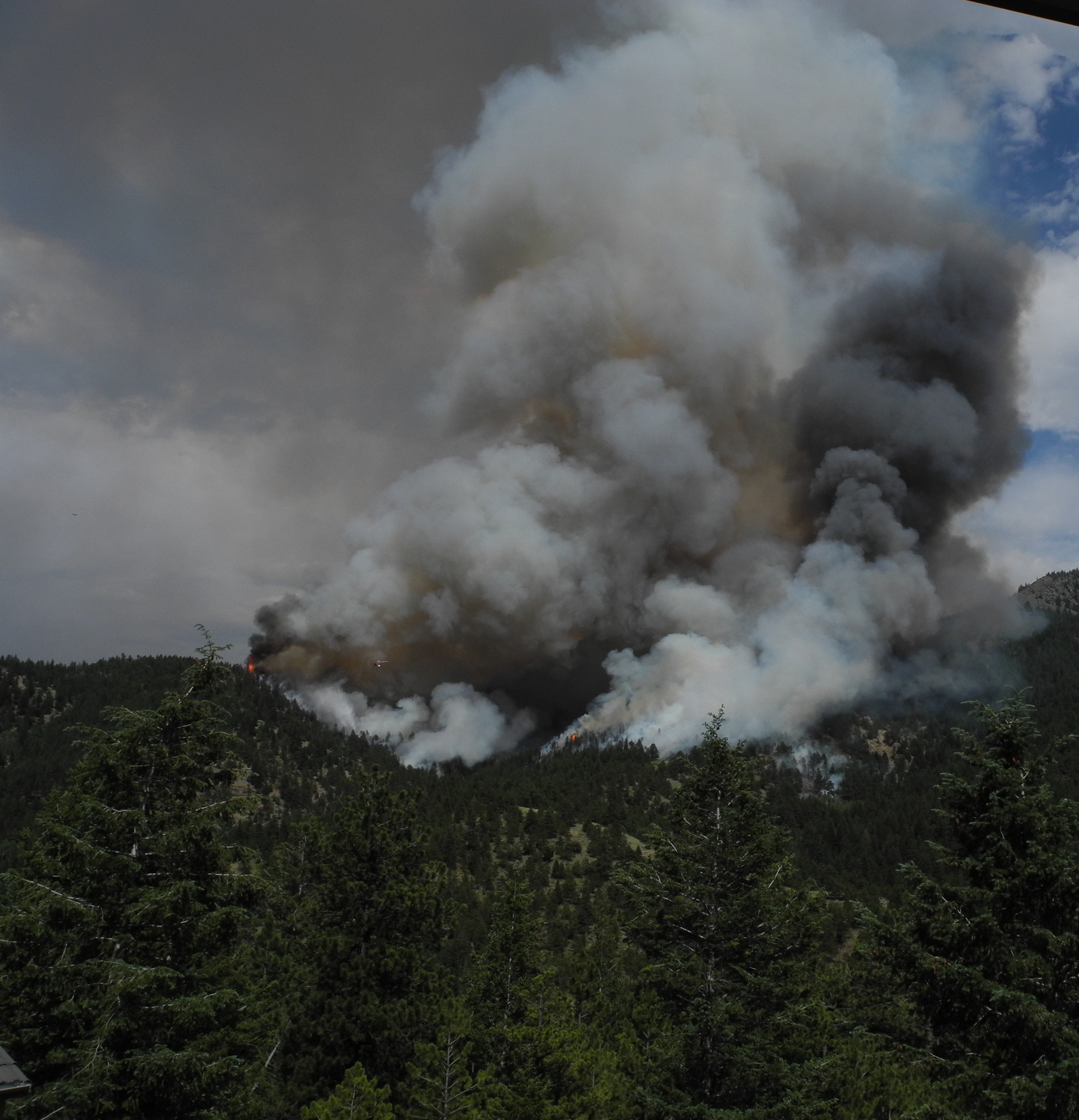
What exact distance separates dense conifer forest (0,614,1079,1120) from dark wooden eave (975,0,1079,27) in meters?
11.3

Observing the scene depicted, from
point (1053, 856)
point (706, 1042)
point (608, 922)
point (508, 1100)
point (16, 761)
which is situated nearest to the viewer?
point (1053, 856)

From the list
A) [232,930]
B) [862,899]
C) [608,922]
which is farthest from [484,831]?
Result: [232,930]

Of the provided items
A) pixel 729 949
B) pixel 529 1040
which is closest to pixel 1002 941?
pixel 729 949

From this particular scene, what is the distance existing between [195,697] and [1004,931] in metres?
15.7

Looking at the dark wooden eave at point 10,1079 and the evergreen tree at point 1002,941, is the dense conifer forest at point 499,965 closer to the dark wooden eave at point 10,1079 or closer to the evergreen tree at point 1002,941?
the evergreen tree at point 1002,941

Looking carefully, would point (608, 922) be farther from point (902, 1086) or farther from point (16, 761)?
point (16, 761)

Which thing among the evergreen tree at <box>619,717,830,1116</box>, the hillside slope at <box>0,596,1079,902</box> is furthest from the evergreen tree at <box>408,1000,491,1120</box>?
the hillside slope at <box>0,596,1079,902</box>

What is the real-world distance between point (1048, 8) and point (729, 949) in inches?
861

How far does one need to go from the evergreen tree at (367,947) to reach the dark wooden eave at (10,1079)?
1332 cm

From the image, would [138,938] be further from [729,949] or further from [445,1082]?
[729,949]

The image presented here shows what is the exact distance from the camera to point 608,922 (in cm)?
4578

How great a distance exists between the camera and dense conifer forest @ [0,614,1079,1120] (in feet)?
42.8

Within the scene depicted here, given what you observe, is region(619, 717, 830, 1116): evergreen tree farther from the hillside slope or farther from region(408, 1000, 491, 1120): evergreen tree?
the hillside slope

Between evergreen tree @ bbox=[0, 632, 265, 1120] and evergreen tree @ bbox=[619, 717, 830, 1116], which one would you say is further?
evergreen tree @ bbox=[619, 717, 830, 1116]
